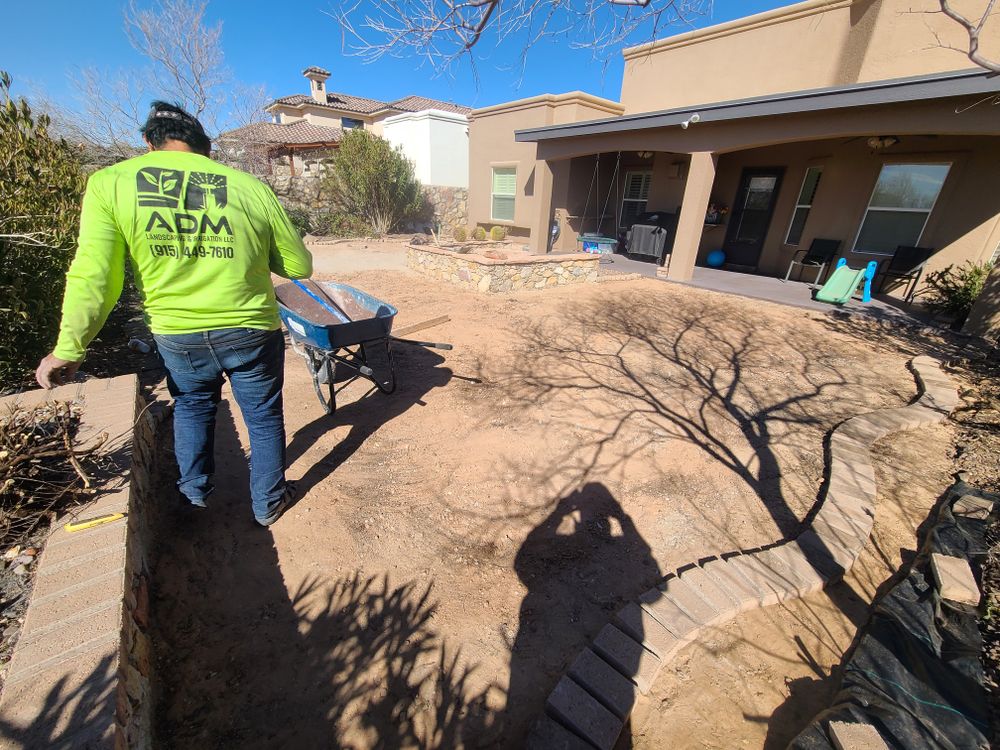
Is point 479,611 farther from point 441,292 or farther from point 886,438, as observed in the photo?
point 441,292

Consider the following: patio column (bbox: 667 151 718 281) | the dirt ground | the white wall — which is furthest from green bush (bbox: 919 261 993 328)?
the white wall

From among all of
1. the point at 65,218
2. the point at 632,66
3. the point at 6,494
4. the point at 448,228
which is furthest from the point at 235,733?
the point at 448,228

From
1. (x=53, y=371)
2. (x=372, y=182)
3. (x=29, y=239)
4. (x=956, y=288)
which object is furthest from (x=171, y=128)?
(x=372, y=182)

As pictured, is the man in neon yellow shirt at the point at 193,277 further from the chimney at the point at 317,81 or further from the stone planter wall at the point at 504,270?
the chimney at the point at 317,81

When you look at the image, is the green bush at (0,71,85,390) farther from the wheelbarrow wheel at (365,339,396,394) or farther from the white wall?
the white wall

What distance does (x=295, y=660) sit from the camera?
1.87 m

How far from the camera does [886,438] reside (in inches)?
143

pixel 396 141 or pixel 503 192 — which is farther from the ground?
pixel 396 141

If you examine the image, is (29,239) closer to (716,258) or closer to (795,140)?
(795,140)

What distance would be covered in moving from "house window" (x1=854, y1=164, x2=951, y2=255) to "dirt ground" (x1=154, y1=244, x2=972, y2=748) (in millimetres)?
4208

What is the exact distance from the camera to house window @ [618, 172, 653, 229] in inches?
461

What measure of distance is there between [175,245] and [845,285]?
9.05 m

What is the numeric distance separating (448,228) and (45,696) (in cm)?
1945

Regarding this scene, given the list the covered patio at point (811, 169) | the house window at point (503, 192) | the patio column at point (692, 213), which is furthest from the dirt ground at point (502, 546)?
the house window at point (503, 192)
